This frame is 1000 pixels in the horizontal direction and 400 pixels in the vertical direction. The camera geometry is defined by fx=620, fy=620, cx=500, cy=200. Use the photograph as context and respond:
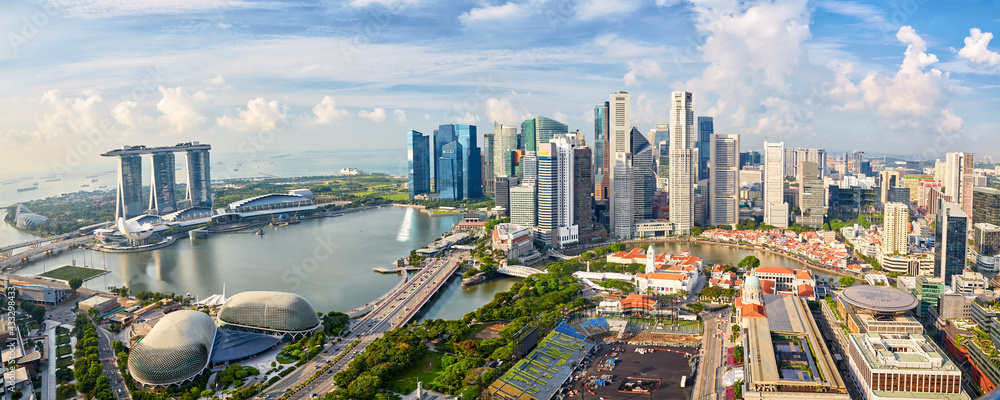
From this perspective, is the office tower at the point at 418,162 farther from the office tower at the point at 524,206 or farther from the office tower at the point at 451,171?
the office tower at the point at 524,206

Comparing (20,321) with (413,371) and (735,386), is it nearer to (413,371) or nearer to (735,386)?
(413,371)

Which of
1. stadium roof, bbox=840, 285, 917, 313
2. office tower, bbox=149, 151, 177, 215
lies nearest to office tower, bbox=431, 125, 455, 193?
office tower, bbox=149, 151, 177, 215

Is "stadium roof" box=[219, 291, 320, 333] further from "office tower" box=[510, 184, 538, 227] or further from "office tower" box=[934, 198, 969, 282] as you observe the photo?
"office tower" box=[934, 198, 969, 282]

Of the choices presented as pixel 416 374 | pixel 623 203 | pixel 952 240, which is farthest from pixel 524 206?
pixel 416 374

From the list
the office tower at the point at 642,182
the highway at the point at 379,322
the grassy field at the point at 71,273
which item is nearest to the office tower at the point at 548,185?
the highway at the point at 379,322

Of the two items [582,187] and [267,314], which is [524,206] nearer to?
[582,187]

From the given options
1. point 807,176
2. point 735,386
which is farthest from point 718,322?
point 807,176
